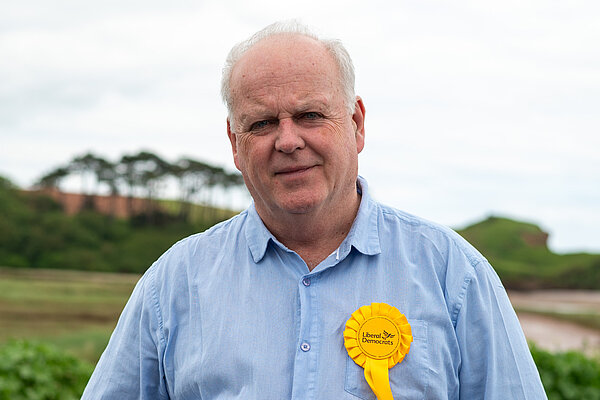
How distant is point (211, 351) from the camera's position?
1766 millimetres

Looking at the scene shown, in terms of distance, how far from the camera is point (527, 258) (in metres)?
11.7

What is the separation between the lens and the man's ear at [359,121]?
74.7 inches

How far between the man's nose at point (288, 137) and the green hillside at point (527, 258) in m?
9.97

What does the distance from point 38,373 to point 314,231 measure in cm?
353

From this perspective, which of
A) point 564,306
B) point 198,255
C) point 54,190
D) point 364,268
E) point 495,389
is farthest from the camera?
point 54,190

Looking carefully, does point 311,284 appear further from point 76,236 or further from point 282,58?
point 76,236

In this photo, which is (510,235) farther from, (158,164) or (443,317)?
(443,317)

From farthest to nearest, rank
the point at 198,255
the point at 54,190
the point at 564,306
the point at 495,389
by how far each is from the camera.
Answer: the point at 54,190
the point at 564,306
the point at 198,255
the point at 495,389

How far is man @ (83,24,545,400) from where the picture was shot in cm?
170

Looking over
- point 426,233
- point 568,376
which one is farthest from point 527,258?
point 426,233

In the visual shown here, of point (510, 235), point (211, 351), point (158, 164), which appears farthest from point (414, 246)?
point (510, 235)

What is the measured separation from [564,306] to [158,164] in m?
6.97

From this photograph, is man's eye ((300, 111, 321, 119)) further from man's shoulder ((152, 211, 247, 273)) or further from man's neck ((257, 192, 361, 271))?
man's shoulder ((152, 211, 247, 273))

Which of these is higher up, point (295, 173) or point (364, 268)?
point (295, 173)
